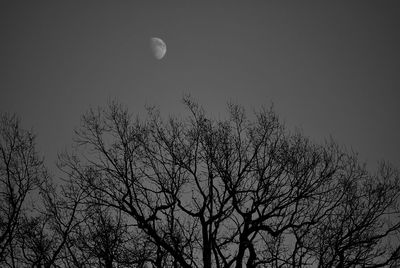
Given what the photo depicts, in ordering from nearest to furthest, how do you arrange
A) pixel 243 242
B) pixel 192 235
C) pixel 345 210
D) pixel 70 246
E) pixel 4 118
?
pixel 243 242 → pixel 192 235 → pixel 345 210 → pixel 70 246 → pixel 4 118

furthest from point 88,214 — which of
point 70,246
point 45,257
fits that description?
point 45,257

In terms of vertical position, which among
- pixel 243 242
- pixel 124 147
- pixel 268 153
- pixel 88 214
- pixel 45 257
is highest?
pixel 124 147

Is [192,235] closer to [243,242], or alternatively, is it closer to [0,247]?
[243,242]

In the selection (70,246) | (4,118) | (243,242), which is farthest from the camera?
(4,118)

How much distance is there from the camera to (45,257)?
42.8ft

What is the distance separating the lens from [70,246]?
42.1 ft

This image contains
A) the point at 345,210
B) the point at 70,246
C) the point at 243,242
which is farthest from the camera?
the point at 70,246

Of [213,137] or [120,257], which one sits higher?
[213,137]

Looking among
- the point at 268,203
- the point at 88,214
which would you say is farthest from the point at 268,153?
the point at 88,214

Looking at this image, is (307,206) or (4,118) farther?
(4,118)

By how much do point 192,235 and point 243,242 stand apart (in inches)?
75.5

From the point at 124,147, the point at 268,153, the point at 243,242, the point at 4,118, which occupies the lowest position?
the point at 243,242

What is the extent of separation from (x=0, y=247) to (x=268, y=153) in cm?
1134

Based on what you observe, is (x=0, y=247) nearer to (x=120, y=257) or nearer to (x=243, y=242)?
(x=120, y=257)
